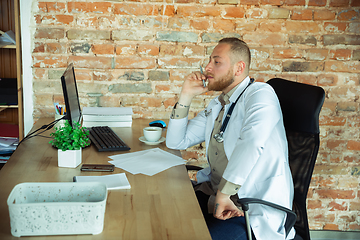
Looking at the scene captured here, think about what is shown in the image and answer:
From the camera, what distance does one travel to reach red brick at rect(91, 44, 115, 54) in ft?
7.56

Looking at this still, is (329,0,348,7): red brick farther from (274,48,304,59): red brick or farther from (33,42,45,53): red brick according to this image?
(33,42,45,53): red brick

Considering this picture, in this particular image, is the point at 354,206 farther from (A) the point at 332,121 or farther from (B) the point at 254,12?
(B) the point at 254,12

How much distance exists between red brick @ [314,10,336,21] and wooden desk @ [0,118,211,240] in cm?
165

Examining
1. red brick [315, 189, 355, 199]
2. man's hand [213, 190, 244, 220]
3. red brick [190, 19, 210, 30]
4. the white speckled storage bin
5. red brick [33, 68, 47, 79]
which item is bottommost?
red brick [315, 189, 355, 199]

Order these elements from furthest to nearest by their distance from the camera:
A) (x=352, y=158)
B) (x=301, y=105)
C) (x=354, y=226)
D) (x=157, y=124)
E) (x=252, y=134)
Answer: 1. (x=354, y=226)
2. (x=352, y=158)
3. (x=157, y=124)
4. (x=301, y=105)
5. (x=252, y=134)

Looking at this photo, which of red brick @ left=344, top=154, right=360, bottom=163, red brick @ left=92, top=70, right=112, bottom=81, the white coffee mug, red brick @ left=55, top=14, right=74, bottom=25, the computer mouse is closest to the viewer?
the white coffee mug

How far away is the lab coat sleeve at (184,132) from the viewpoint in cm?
183

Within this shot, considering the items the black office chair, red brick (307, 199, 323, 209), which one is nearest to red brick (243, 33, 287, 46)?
the black office chair

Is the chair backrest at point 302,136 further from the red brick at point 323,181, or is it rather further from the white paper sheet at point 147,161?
the red brick at point 323,181

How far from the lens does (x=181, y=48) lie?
2365mm

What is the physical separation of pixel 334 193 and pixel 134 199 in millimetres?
2026

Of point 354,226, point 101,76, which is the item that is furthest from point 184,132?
point 354,226

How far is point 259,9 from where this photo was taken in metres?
2.37

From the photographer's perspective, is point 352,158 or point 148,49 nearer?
point 148,49
